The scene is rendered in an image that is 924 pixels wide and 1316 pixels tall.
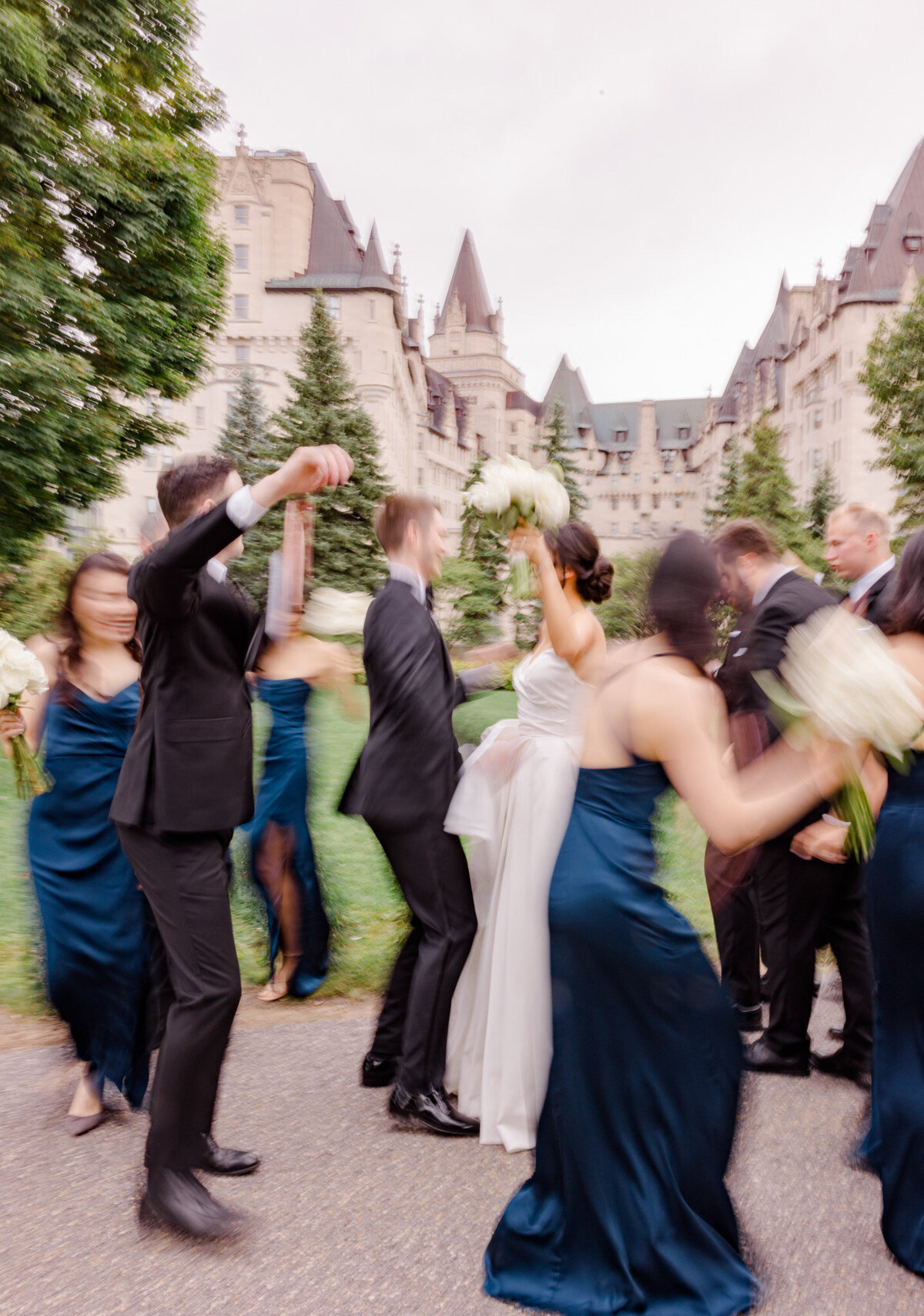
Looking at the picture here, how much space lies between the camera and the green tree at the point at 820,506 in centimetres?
5294

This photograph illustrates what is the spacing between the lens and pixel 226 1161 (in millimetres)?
3762

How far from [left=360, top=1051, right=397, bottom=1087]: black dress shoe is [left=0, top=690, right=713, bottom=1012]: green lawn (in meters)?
1.29

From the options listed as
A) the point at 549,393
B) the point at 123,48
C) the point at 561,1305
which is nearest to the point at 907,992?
the point at 561,1305

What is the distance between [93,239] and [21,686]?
16.7 metres

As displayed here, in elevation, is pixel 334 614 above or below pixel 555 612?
above

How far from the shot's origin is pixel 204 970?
10.9ft

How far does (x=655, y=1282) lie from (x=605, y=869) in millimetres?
1117

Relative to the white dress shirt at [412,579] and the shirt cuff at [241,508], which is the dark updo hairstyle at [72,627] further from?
the shirt cuff at [241,508]

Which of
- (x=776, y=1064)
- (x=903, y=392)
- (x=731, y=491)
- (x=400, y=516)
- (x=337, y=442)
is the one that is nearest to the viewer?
(x=400, y=516)

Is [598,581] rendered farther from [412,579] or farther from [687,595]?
[687,595]

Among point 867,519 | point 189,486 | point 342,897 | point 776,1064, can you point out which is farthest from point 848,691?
point 342,897

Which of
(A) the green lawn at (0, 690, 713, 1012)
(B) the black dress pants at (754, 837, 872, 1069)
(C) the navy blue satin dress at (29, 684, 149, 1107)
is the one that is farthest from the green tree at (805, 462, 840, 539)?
(C) the navy blue satin dress at (29, 684, 149, 1107)

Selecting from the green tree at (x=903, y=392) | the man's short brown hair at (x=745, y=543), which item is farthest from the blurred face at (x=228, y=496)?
the green tree at (x=903, y=392)

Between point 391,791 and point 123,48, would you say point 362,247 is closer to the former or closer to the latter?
point 123,48
